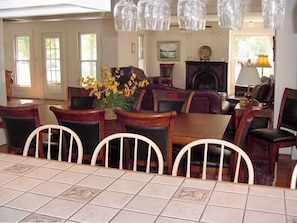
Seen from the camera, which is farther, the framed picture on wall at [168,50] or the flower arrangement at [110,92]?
the framed picture on wall at [168,50]

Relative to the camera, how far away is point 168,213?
126 cm

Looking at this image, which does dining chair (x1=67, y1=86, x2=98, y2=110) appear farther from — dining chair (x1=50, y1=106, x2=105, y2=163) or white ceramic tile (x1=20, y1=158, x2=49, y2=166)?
white ceramic tile (x1=20, y1=158, x2=49, y2=166)

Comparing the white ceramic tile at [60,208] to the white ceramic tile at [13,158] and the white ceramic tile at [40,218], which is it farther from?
the white ceramic tile at [13,158]

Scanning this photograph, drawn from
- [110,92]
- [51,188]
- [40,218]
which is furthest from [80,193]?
[110,92]

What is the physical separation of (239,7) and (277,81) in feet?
9.74

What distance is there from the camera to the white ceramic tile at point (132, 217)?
1.21 metres

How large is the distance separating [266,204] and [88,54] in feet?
30.8

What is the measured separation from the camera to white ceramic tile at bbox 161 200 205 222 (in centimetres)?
124

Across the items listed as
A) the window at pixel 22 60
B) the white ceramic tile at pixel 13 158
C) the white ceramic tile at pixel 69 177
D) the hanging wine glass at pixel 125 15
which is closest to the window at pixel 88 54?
the window at pixel 22 60

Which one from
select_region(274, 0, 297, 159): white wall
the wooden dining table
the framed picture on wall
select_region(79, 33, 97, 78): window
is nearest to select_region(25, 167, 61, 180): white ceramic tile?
the wooden dining table

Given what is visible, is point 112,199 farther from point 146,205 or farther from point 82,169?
point 82,169

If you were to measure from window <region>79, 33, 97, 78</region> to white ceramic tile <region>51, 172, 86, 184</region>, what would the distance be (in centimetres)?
869

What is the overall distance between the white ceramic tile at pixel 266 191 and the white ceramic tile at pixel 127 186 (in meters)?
0.44

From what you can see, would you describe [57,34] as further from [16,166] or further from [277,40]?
[16,166]
